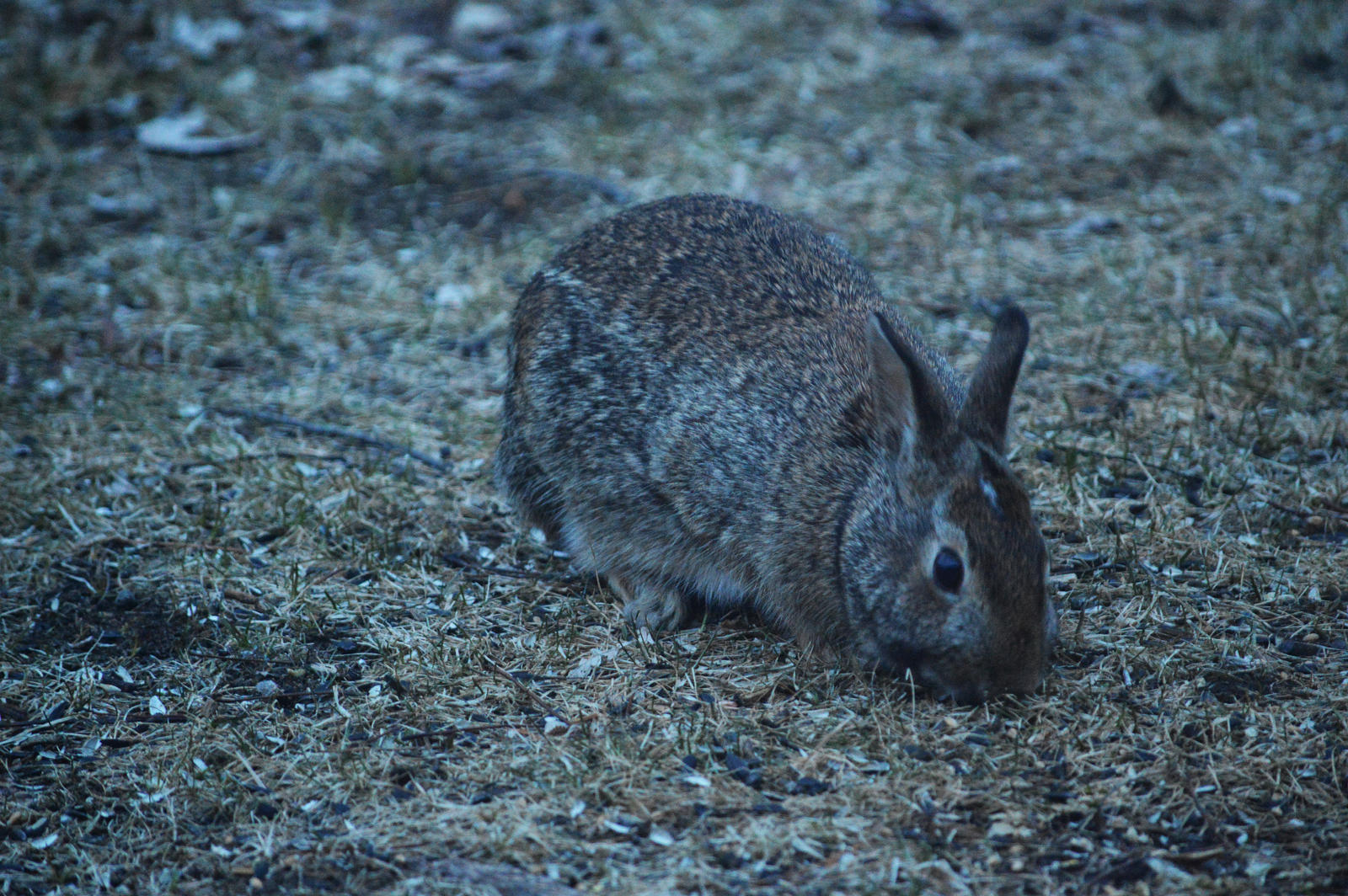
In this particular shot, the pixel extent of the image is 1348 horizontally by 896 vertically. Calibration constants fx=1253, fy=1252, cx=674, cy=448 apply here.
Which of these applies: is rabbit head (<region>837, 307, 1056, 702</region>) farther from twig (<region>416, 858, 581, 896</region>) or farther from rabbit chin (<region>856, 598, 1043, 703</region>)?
twig (<region>416, 858, 581, 896</region>)

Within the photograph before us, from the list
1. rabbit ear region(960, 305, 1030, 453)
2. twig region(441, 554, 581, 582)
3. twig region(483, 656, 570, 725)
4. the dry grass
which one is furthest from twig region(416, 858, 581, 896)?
rabbit ear region(960, 305, 1030, 453)

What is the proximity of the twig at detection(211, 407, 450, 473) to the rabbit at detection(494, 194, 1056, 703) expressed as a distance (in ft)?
2.25

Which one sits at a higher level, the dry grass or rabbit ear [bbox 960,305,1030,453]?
rabbit ear [bbox 960,305,1030,453]

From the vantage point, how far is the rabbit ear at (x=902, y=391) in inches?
163

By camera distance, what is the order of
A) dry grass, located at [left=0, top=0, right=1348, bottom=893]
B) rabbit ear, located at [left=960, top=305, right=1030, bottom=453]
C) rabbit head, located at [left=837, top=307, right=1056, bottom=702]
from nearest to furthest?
1. dry grass, located at [left=0, top=0, right=1348, bottom=893]
2. rabbit head, located at [left=837, top=307, right=1056, bottom=702]
3. rabbit ear, located at [left=960, top=305, right=1030, bottom=453]

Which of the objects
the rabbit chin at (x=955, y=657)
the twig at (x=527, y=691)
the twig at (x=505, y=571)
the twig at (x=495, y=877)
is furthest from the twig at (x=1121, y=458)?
the twig at (x=495, y=877)

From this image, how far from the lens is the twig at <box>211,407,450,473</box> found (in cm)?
621

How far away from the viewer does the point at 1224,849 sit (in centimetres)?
357

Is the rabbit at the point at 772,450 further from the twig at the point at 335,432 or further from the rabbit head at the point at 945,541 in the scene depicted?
the twig at the point at 335,432

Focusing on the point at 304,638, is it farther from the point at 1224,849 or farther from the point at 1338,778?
the point at 1338,778

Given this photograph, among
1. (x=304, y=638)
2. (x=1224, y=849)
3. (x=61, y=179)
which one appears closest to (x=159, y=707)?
(x=304, y=638)

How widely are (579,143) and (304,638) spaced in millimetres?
5442

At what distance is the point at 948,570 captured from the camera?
403 cm

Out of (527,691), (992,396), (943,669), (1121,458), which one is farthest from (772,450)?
(1121,458)
